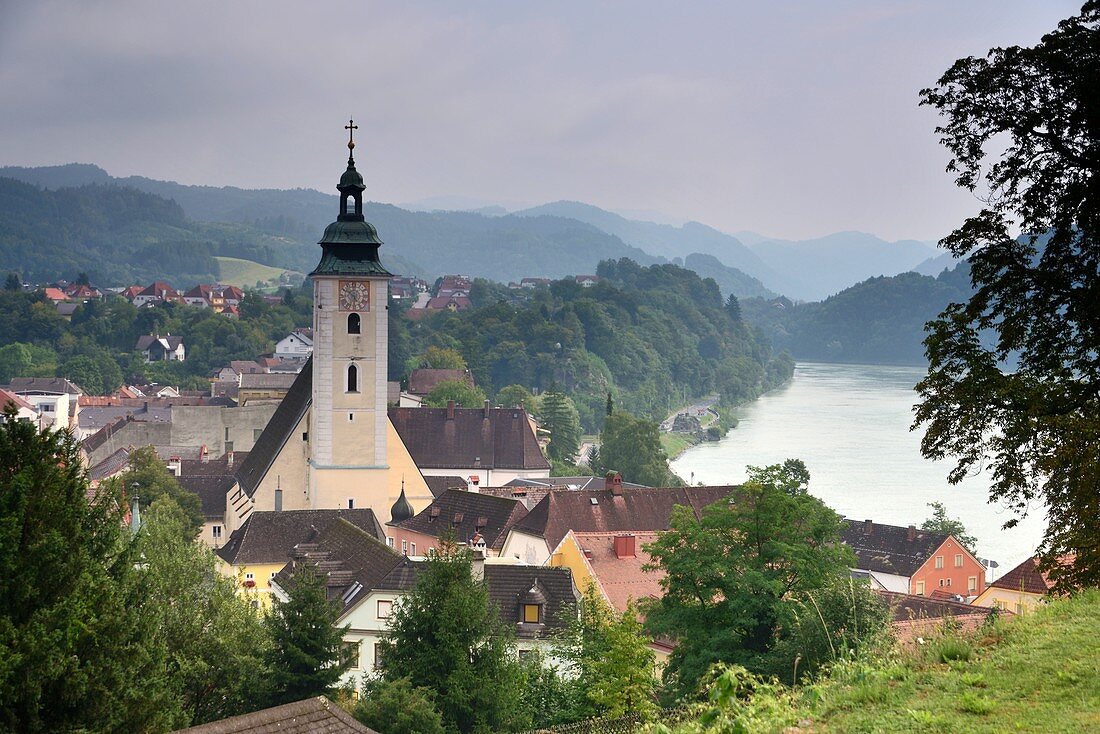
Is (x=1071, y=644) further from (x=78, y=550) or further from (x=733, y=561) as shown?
(x=733, y=561)

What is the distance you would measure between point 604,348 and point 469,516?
86.8m

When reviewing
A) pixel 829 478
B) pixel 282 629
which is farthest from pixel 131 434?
pixel 282 629

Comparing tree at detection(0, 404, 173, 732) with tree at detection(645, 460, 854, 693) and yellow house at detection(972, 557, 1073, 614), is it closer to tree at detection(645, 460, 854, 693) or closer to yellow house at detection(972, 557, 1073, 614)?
tree at detection(645, 460, 854, 693)

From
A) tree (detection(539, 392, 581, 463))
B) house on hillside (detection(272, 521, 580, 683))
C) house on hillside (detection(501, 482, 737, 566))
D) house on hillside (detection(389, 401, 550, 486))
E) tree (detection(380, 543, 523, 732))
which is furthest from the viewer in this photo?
tree (detection(539, 392, 581, 463))

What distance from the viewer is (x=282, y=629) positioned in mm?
18656

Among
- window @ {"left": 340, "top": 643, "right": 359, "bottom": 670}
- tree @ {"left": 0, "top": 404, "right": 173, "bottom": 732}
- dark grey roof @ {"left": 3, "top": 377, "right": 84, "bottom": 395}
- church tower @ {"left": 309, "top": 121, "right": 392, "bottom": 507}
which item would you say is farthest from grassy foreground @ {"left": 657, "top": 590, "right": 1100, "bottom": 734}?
dark grey roof @ {"left": 3, "top": 377, "right": 84, "bottom": 395}

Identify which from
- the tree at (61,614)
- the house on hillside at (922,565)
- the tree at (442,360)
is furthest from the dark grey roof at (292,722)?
the tree at (442,360)

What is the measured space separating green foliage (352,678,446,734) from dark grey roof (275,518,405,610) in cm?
668

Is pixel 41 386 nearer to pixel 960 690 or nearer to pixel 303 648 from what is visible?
pixel 303 648

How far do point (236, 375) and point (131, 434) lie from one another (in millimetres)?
39477

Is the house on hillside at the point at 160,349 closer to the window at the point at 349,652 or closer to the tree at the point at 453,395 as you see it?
the tree at the point at 453,395

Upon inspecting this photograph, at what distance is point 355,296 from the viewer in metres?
38.2

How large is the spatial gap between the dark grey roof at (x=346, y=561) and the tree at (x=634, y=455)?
1253 inches

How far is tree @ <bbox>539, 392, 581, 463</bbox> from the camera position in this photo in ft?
234
